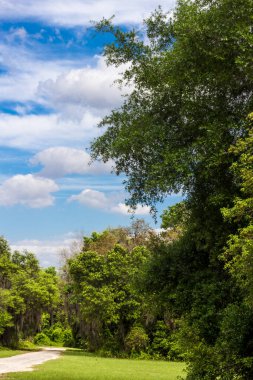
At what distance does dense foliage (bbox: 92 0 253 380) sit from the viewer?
15133 millimetres

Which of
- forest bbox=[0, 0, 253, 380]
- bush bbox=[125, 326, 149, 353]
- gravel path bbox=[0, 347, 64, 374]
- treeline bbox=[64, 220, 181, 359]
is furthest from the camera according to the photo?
treeline bbox=[64, 220, 181, 359]

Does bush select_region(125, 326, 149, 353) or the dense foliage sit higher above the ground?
the dense foliage

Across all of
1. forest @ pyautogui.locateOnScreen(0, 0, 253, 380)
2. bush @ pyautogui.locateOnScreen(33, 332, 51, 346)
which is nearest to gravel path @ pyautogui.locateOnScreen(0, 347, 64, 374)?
forest @ pyautogui.locateOnScreen(0, 0, 253, 380)

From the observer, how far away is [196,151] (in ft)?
51.4

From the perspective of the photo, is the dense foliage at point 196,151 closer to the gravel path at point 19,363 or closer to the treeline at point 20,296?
the gravel path at point 19,363

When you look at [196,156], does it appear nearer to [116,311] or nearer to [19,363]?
[19,363]

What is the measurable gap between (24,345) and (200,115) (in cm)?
4360

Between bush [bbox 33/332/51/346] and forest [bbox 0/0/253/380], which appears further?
bush [bbox 33/332/51/346]

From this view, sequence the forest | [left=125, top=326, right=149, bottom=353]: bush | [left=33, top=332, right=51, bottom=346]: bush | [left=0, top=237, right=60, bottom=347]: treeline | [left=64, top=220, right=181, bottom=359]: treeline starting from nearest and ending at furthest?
the forest, [left=125, top=326, right=149, bottom=353]: bush, [left=64, top=220, right=181, bottom=359]: treeline, [left=0, top=237, right=60, bottom=347]: treeline, [left=33, top=332, right=51, bottom=346]: bush

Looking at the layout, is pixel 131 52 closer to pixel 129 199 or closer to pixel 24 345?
pixel 129 199

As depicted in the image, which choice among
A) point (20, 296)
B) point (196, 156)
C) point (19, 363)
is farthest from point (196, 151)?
point (20, 296)

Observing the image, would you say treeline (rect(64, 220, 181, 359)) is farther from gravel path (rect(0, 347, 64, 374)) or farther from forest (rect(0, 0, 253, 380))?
forest (rect(0, 0, 253, 380))

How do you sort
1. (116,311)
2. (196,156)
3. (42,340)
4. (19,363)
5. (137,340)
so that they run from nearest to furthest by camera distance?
(196,156), (19,363), (137,340), (116,311), (42,340)

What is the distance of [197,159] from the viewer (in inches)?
607
